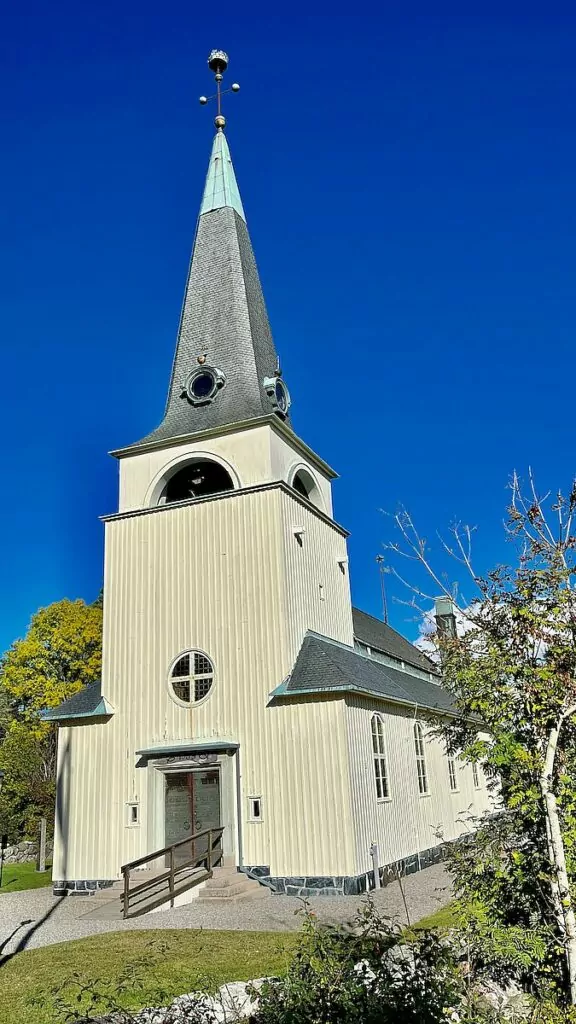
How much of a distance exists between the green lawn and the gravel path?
3.39 metres

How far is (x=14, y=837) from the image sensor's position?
971 inches

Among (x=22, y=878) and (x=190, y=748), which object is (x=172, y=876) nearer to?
(x=190, y=748)

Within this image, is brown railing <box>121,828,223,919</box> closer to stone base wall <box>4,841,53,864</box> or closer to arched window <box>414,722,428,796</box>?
arched window <box>414,722,428,796</box>

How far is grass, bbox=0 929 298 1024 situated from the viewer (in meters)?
7.17

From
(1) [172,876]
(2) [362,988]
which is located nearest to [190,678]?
(1) [172,876]

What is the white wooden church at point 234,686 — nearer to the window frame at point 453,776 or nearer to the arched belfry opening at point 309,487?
the arched belfry opening at point 309,487

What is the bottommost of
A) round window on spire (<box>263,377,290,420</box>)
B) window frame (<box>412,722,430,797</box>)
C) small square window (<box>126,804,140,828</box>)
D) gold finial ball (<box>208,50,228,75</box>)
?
small square window (<box>126,804,140,828</box>)

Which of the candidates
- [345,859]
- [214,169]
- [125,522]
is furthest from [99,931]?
[214,169]

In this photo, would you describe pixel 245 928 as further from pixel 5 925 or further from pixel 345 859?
pixel 5 925

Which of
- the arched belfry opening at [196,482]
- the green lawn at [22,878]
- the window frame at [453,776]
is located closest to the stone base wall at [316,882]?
the green lawn at [22,878]

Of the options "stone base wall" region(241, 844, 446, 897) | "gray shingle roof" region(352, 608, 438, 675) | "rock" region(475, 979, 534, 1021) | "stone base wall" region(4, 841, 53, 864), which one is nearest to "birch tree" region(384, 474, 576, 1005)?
"rock" region(475, 979, 534, 1021)

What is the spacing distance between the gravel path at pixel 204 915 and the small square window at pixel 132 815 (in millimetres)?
1694

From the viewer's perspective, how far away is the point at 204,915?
40.1 ft

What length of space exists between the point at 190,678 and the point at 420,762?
7258 mm
